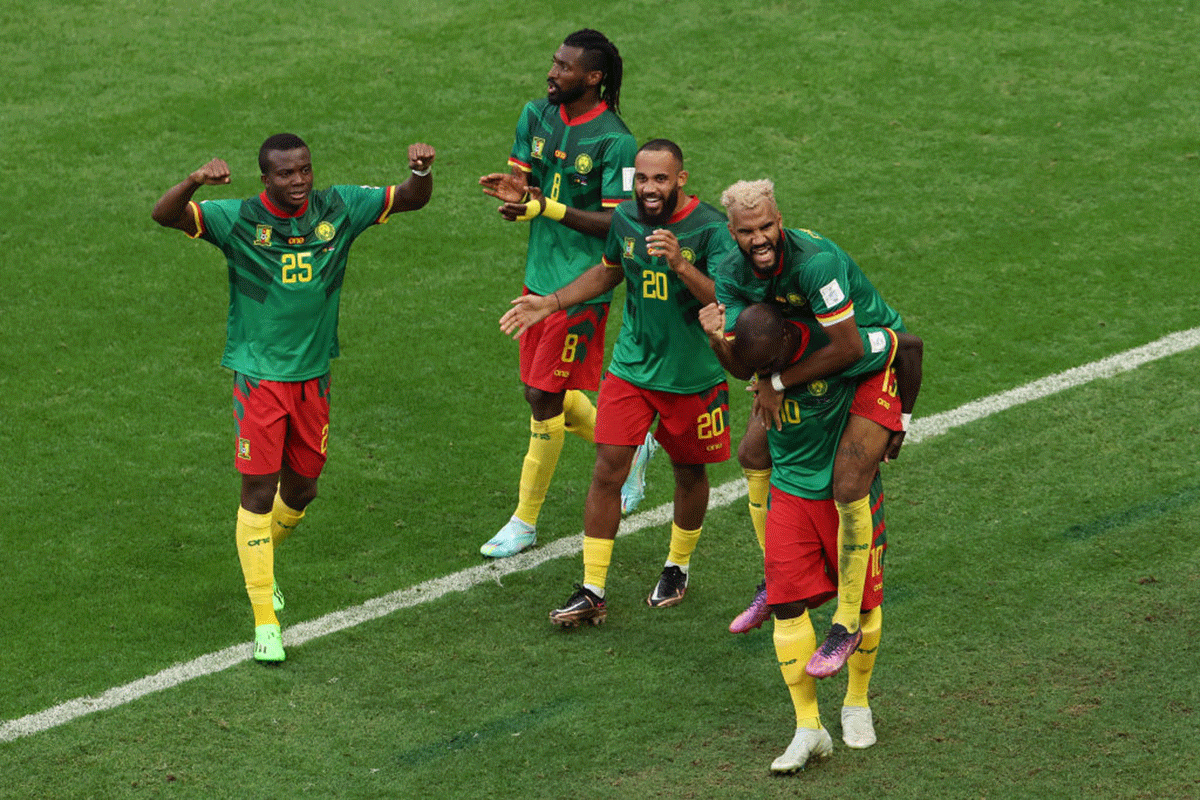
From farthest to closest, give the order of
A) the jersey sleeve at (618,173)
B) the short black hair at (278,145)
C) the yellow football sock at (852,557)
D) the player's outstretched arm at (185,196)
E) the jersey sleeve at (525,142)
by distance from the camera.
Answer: the jersey sleeve at (525,142) < the jersey sleeve at (618,173) < the short black hair at (278,145) < the player's outstretched arm at (185,196) < the yellow football sock at (852,557)

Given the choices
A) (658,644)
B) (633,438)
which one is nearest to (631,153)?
(633,438)

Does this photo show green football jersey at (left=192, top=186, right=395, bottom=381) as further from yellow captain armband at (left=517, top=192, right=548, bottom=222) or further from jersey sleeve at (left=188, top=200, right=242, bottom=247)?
yellow captain armband at (left=517, top=192, right=548, bottom=222)

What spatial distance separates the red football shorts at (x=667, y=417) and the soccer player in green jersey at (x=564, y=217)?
Answer: 639 mm

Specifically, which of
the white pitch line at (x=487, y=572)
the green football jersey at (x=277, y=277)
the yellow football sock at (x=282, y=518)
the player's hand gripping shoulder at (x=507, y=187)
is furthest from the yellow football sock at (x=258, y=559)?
the player's hand gripping shoulder at (x=507, y=187)

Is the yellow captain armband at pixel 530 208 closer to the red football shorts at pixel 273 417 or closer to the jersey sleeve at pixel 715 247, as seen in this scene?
the jersey sleeve at pixel 715 247

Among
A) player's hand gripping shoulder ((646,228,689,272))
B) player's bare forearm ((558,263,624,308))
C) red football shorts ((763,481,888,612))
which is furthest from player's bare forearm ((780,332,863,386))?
player's bare forearm ((558,263,624,308))

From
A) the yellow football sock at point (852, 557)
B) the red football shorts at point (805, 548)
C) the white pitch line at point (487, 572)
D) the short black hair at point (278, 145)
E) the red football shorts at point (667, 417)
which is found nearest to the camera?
the yellow football sock at point (852, 557)

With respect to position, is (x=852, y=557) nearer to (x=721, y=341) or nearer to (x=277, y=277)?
(x=721, y=341)

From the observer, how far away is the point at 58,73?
13875mm

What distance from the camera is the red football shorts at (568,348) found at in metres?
8.62

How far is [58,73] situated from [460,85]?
136 inches

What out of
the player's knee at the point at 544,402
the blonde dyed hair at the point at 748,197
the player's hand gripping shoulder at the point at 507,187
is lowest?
the player's knee at the point at 544,402

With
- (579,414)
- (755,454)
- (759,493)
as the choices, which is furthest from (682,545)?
(579,414)

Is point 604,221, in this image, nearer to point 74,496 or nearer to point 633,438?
point 633,438
